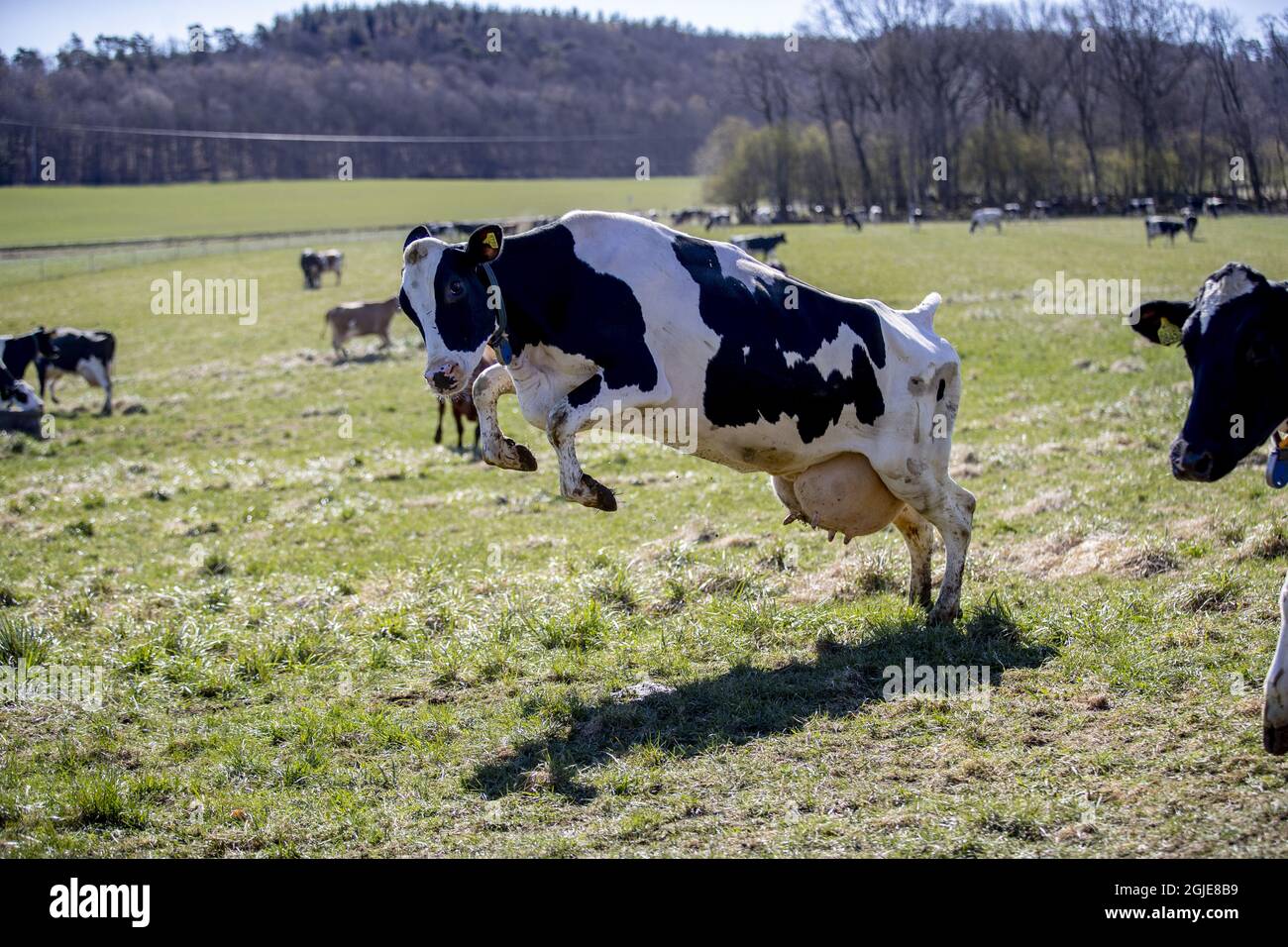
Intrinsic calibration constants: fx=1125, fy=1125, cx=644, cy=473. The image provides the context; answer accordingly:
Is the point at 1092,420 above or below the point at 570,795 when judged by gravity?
above

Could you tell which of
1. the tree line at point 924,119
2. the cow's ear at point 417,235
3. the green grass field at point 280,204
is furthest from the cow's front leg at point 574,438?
the green grass field at point 280,204

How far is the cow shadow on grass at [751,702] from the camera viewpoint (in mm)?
6551

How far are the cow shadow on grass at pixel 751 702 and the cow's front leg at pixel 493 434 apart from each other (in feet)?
5.62

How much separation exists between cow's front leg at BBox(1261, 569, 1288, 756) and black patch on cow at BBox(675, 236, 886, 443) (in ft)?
12.1

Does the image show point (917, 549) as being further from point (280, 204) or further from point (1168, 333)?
point (280, 204)

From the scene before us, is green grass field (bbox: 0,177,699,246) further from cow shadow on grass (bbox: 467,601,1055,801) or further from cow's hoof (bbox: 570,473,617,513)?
cow shadow on grass (bbox: 467,601,1055,801)

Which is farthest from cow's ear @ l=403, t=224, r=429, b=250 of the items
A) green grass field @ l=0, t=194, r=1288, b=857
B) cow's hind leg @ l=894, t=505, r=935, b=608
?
cow's hind leg @ l=894, t=505, r=935, b=608

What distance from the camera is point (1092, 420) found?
15.9 m

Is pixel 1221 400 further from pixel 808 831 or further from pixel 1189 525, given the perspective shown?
pixel 1189 525

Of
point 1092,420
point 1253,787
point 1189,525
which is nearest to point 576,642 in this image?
point 1253,787

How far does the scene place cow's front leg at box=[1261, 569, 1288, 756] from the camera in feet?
17.2

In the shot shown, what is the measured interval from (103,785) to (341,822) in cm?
150

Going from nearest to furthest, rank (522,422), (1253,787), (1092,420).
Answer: (1253,787) → (1092,420) → (522,422)

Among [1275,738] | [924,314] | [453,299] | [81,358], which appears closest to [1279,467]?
[1275,738]
